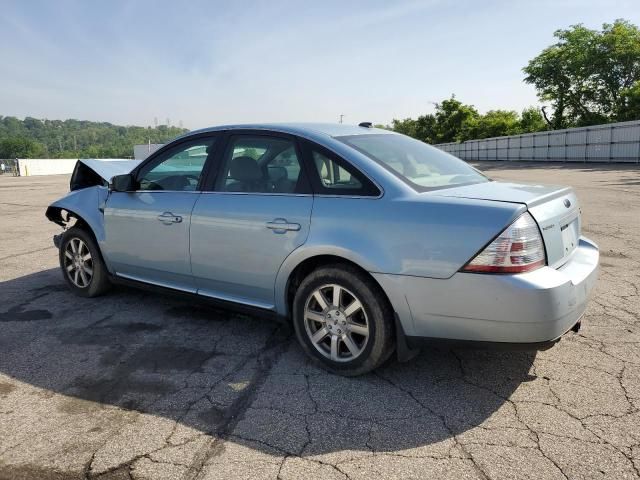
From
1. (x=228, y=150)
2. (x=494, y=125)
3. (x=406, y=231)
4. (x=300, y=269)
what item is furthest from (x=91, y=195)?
(x=494, y=125)

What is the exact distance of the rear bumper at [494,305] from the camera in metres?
2.62

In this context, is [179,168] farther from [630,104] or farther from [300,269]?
[630,104]

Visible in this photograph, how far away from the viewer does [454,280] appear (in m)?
2.73

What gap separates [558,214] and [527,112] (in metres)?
61.9

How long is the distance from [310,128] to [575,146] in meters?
35.6

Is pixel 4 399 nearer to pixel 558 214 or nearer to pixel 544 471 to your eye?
pixel 544 471

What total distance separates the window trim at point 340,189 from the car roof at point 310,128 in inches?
4.9

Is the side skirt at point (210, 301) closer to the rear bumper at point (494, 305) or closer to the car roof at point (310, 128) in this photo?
the rear bumper at point (494, 305)

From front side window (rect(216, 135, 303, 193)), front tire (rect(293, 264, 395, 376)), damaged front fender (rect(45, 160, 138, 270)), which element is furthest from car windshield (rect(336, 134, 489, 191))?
damaged front fender (rect(45, 160, 138, 270))

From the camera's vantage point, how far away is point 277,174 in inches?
140

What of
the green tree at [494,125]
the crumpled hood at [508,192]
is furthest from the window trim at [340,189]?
the green tree at [494,125]

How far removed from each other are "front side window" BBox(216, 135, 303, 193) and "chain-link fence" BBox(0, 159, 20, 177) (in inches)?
2114

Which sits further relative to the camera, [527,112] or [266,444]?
[527,112]

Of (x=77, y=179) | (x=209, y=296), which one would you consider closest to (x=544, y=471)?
(x=209, y=296)
